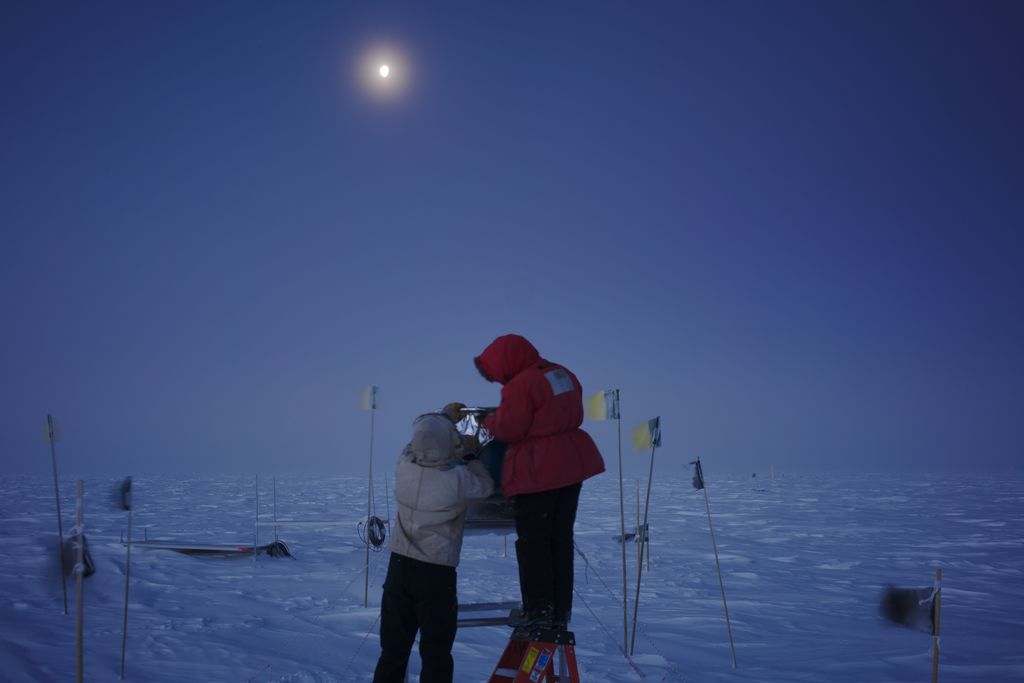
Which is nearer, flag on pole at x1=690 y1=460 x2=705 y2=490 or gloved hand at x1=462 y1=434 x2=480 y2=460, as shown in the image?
gloved hand at x1=462 y1=434 x2=480 y2=460

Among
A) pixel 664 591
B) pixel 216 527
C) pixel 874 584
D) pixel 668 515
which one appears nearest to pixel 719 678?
pixel 664 591

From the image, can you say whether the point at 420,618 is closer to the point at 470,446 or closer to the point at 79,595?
the point at 470,446

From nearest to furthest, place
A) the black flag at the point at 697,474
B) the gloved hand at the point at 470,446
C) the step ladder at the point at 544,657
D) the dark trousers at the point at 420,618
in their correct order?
the step ladder at the point at 544,657
the dark trousers at the point at 420,618
the gloved hand at the point at 470,446
the black flag at the point at 697,474

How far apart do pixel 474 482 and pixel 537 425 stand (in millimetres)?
385

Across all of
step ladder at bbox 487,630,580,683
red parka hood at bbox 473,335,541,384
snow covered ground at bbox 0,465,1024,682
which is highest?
red parka hood at bbox 473,335,541,384

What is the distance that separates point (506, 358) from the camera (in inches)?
107

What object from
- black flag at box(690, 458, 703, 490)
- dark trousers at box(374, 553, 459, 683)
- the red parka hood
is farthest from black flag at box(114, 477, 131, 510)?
black flag at box(690, 458, 703, 490)

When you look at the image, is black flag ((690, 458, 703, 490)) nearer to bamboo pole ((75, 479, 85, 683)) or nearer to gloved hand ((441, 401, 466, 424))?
gloved hand ((441, 401, 466, 424))

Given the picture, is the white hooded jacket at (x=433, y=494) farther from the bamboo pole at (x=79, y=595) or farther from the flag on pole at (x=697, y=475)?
the flag on pole at (x=697, y=475)

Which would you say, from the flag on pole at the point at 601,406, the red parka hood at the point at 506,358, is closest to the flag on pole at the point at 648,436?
the flag on pole at the point at 601,406

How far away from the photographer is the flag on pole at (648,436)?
4.70 metres

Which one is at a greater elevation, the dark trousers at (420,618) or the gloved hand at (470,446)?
the gloved hand at (470,446)

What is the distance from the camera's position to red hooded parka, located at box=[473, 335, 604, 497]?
2557 millimetres

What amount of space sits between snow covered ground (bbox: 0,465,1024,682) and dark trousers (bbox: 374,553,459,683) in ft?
4.90
